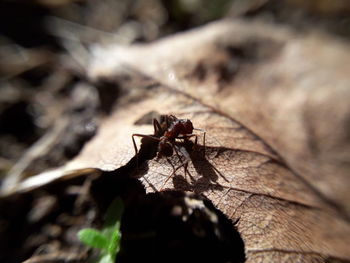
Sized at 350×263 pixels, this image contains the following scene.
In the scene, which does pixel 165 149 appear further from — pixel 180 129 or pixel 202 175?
pixel 202 175

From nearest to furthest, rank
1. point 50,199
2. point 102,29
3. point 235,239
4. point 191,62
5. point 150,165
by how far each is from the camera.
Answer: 1. point 235,239
2. point 150,165
3. point 50,199
4. point 191,62
5. point 102,29

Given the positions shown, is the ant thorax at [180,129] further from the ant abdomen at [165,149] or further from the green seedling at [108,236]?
the green seedling at [108,236]

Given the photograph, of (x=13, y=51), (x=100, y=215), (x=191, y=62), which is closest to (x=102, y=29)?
(x=13, y=51)

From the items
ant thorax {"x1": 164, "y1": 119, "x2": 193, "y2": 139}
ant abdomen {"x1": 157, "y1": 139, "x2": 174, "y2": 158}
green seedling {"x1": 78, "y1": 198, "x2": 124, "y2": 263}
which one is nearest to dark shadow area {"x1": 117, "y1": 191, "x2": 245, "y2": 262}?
green seedling {"x1": 78, "y1": 198, "x2": 124, "y2": 263}

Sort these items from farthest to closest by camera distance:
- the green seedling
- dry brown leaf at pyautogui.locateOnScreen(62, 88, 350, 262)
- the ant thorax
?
the ant thorax → the green seedling → dry brown leaf at pyautogui.locateOnScreen(62, 88, 350, 262)

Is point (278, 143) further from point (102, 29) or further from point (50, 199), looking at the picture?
point (102, 29)

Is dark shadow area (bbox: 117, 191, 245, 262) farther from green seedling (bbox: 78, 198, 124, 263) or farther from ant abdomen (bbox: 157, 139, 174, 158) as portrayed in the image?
ant abdomen (bbox: 157, 139, 174, 158)

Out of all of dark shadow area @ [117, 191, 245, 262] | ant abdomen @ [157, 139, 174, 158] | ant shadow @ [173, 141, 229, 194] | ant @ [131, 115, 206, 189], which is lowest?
dark shadow area @ [117, 191, 245, 262]
